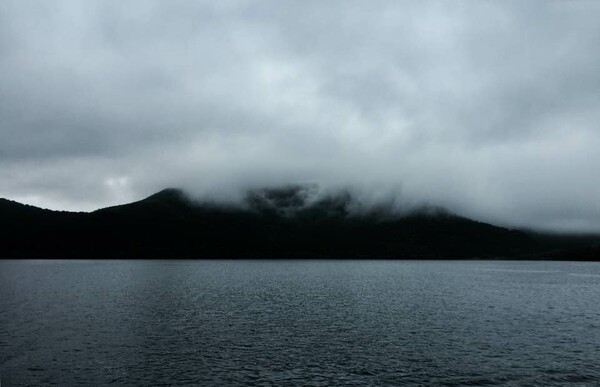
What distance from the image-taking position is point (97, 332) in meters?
72.2

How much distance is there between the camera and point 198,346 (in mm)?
63969

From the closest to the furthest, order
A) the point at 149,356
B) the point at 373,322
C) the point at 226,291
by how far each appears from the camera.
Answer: the point at 149,356 < the point at 373,322 < the point at 226,291

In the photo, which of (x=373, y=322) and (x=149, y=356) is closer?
(x=149, y=356)

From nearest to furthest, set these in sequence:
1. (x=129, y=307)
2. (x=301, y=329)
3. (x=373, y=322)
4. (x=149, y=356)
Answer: (x=149, y=356) < (x=301, y=329) < (x=373, y=322) < (x=129, y=307)

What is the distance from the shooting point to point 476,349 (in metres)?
63.5

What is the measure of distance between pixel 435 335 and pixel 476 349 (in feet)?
32.6

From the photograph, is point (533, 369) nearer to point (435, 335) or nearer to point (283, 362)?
point (435, 335)

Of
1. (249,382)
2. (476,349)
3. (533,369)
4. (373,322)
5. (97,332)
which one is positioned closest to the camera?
(249,382)

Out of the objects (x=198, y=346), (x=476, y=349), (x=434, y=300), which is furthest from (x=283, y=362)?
(x=434, y=300)

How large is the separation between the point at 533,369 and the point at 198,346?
4177 cm

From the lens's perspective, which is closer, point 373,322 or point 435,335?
point 435,335

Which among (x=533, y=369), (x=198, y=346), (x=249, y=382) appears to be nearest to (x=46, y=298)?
(x=198, y=346)

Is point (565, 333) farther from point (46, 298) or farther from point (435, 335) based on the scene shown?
point (46, 298)

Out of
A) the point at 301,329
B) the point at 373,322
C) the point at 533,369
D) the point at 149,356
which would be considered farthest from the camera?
the point at 373,322
